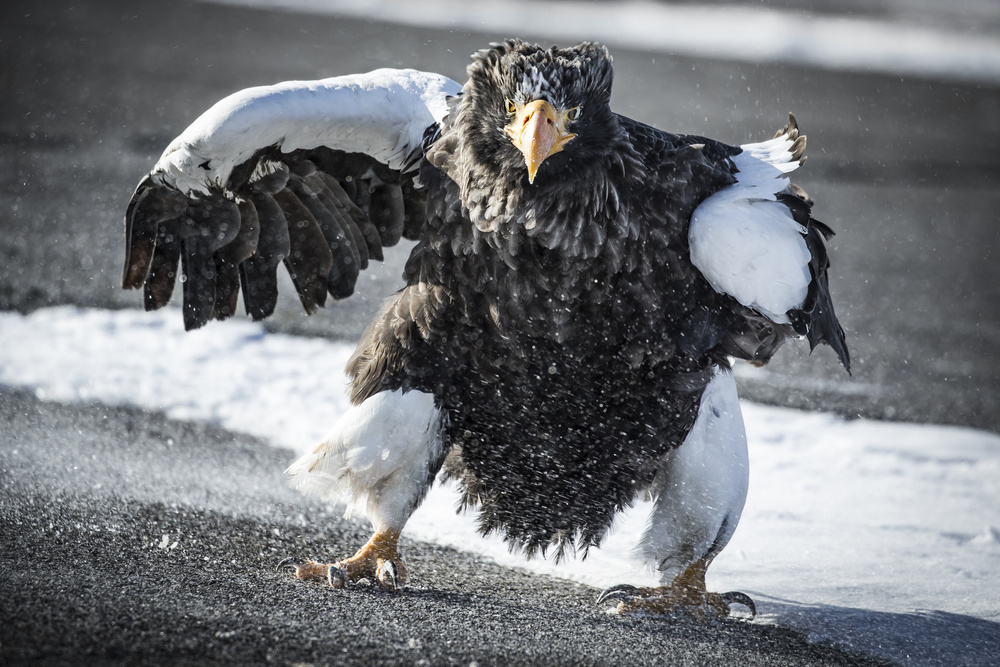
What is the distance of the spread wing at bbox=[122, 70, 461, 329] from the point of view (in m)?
3.01

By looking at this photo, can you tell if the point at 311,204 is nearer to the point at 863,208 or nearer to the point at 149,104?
the point at 863,208

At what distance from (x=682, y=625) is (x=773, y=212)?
1344mm

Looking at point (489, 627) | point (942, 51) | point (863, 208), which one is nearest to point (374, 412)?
point (489, 627)

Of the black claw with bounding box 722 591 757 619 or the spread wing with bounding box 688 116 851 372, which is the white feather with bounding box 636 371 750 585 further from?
the spread wing with bounding box 688 116 851 372

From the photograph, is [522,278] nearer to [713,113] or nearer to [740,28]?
[713,113]

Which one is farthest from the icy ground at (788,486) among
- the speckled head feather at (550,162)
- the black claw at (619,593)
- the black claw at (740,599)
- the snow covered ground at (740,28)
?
the snow covered ground at (740,28)

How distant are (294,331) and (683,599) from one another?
2980 millimetres

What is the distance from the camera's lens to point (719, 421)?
3.21m

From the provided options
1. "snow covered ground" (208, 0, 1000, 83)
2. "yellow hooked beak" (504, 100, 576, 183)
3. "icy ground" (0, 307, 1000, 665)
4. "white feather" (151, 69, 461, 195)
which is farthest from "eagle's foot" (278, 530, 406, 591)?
"snow covered ground" (208, 0, 1000, 83)

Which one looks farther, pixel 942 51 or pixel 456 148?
pixel 942 51

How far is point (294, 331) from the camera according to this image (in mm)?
5516

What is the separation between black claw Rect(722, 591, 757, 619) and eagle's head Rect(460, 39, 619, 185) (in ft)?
5.04

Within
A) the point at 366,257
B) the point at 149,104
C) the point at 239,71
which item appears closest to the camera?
the point at 366,257

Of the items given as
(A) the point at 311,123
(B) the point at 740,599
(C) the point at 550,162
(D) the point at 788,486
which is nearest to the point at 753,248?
(C) the point at 550,162
